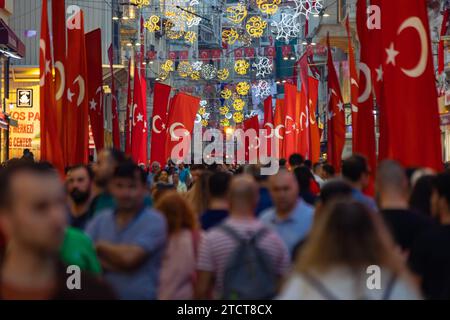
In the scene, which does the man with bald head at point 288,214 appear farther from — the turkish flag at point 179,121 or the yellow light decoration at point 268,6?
the yellow light decoration at point 268,6

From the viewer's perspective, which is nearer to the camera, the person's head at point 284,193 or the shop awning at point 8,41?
the person's head at point 284,193

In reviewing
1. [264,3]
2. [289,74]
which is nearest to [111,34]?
[264,3]

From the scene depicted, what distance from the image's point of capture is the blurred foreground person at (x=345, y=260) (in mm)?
4621

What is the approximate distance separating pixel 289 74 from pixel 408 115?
6990 cm

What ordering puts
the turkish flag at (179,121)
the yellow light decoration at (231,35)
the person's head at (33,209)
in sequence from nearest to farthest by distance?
1. the person's head at (33,209)
2. the turkish flag at (179,121)
3. the yellow light decoration at (231,35)

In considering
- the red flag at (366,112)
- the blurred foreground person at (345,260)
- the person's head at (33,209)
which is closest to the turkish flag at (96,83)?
the red flag at (366,112)

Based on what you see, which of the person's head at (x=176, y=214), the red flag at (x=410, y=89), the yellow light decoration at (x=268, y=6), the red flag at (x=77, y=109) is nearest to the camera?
the person's head at (x=176, y=214)

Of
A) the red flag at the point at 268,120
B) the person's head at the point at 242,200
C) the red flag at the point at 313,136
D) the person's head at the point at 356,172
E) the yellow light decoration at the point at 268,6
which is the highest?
the yellow light decoration at the point at 268,6

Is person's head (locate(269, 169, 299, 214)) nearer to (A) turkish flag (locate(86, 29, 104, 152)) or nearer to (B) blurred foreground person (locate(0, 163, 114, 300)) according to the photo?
(B) blurred foreground person (locate(0, 163, 114, 300))

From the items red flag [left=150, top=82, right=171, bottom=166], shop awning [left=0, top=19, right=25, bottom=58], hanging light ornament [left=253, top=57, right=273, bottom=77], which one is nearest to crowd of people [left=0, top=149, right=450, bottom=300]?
shop awning [left=0, top=19, right=25, bottom=58]

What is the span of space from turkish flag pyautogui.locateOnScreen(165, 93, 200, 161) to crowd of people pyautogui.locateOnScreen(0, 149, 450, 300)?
21309 mm

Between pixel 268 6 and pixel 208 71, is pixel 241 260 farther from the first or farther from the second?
pixel 208 71

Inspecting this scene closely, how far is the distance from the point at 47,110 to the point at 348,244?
11512mm

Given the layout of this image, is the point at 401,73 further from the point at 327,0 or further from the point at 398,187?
the point at 327,0
